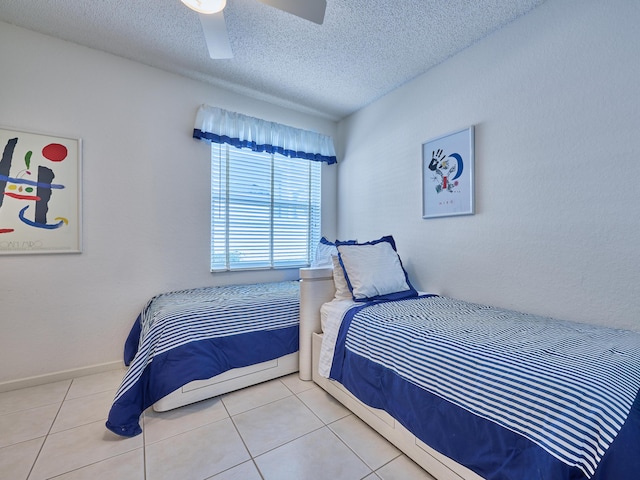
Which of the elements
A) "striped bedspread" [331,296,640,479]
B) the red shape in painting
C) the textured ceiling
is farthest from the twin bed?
the textured ceiling

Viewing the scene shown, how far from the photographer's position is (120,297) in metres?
2.27

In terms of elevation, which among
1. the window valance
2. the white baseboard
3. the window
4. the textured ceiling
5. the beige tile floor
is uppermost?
the textured ceiling

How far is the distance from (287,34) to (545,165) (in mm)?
1897

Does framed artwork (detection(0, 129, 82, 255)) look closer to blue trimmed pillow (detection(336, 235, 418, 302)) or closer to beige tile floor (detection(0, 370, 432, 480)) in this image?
beige tile floor (detection(0, 370, 432, 480))

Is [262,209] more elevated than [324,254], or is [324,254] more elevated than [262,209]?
[262,209]

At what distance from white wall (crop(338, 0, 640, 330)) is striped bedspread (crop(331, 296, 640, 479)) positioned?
30 cm

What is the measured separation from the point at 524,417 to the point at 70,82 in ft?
10.7

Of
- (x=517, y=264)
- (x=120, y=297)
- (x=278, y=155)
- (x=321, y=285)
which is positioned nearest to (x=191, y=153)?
(x=278, y=155)

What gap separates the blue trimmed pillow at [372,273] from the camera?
1986 millimetres

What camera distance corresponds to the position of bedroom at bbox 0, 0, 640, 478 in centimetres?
151

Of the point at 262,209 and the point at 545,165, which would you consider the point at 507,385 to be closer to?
the point at 545,165

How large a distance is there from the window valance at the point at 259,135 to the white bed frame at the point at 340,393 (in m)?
1.48

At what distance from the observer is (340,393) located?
5.88ft

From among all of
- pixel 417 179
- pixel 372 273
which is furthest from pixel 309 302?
pixel 417 179
